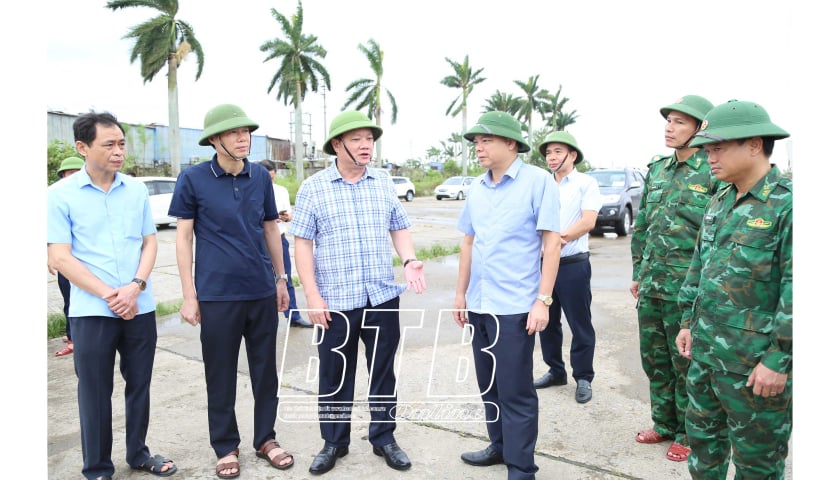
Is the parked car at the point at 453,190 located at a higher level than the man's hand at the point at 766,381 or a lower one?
higher

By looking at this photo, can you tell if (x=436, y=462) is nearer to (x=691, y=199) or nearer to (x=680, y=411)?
(x=680, y=411)

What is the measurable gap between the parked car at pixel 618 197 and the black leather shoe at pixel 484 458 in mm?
11099

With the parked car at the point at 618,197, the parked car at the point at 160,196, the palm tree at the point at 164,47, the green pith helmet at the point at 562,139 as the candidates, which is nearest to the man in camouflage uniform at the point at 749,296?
the green pith helmet at the point at 562,139

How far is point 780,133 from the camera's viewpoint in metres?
2.28

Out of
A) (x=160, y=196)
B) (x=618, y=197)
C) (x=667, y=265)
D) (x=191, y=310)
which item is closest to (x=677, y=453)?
(x=667, y=265)

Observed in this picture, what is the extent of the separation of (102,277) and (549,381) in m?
3.05

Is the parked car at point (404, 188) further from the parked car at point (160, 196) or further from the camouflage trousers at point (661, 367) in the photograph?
the camouflage trousers at point (661, 367)

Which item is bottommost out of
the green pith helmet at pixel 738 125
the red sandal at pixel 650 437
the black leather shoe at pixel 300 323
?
the red sandal at pixel 650 437

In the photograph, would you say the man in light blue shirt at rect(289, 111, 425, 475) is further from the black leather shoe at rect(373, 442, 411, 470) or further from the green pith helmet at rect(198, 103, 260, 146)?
the green pith helmet at rect(198, 103, 260, 146)

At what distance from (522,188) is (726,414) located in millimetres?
1375

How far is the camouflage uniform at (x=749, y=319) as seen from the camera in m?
2.24

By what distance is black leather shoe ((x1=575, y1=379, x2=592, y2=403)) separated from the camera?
4125mm

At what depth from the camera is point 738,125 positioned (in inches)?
92.3
